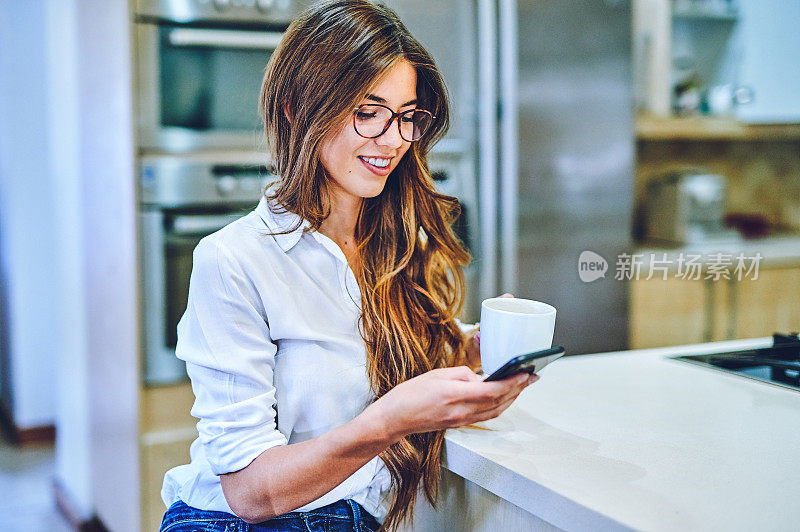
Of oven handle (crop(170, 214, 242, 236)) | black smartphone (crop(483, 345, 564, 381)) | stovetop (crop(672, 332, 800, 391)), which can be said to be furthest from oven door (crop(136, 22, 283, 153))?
black smartphone (crop(483, 345, 564, 381))

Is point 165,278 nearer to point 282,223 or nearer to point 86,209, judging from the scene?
point 86,209

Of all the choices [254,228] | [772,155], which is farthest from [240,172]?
[772,155]

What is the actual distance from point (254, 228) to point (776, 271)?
8.88 ft

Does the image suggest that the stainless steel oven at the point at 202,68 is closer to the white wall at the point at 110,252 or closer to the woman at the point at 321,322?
the white wall at the point at 110,252

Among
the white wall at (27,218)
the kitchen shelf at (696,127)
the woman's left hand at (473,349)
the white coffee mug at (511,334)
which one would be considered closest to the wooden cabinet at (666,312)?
the kitchen shelf at (696,127)

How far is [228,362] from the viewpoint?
87cm

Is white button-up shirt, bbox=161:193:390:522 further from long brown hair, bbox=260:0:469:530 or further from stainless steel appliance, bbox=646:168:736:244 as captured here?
stainless steel appliance, bbox=646:168:736:244

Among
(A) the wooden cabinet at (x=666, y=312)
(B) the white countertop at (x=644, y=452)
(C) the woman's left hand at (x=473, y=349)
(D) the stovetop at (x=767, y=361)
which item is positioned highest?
(C) the woman's left hand at (x=473, y=349)

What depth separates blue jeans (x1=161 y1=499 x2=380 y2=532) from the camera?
0.93 m

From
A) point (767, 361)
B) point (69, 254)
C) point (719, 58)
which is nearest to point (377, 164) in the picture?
point (767, 361)

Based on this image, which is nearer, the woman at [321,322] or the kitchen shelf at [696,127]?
the woman at [321,322]

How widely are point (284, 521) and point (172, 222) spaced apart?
1.22 m

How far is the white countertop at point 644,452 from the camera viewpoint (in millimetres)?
699

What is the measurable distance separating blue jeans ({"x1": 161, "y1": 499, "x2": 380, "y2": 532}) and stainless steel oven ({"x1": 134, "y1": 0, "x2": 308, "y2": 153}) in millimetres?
1109
